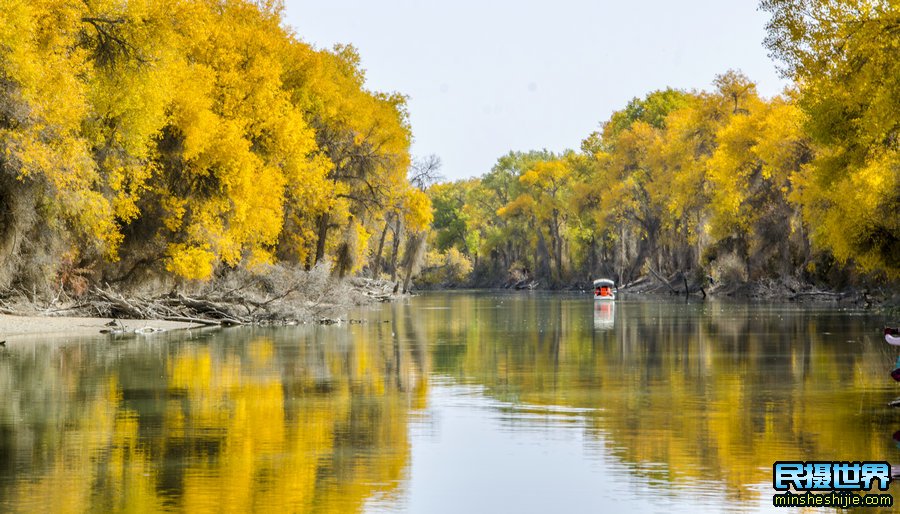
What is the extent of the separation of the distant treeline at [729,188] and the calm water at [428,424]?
7718 mm

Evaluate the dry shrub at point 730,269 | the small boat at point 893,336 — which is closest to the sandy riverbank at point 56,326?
the small boat at point 893,336

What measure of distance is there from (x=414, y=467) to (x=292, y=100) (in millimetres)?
43105

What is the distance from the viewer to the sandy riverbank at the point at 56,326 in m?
33.6

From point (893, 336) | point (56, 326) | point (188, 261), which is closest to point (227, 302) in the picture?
point (188, 261)

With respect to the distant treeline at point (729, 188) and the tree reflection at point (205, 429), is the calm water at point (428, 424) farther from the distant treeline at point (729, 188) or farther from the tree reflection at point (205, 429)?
the distant treeline at point (729, 188)

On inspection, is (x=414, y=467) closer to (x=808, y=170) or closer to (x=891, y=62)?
(x=891, y=62)

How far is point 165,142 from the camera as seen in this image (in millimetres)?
41125

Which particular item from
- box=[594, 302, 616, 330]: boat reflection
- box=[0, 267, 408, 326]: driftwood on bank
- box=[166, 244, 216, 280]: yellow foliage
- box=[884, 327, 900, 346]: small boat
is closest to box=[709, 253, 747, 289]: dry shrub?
box=[594, 302, 616, 330]: boat reflection

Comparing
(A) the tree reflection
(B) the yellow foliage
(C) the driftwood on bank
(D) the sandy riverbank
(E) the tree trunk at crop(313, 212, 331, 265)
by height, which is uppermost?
(E) the tree trunk at crop(313, 212, 331, 265)

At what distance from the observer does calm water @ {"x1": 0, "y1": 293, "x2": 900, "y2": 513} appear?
1105 centimetres

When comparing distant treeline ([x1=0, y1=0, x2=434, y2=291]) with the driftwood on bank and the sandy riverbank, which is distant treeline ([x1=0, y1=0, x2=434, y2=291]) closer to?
the driftwood on bank

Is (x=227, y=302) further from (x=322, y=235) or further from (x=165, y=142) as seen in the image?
(x=322, y=235)

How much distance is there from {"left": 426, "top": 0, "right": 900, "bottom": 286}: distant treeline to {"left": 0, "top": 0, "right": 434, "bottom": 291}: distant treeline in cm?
1767

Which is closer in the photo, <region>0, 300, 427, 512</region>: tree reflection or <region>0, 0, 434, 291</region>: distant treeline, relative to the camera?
<region>0, 300, 427, 512</region>: tree reflection
